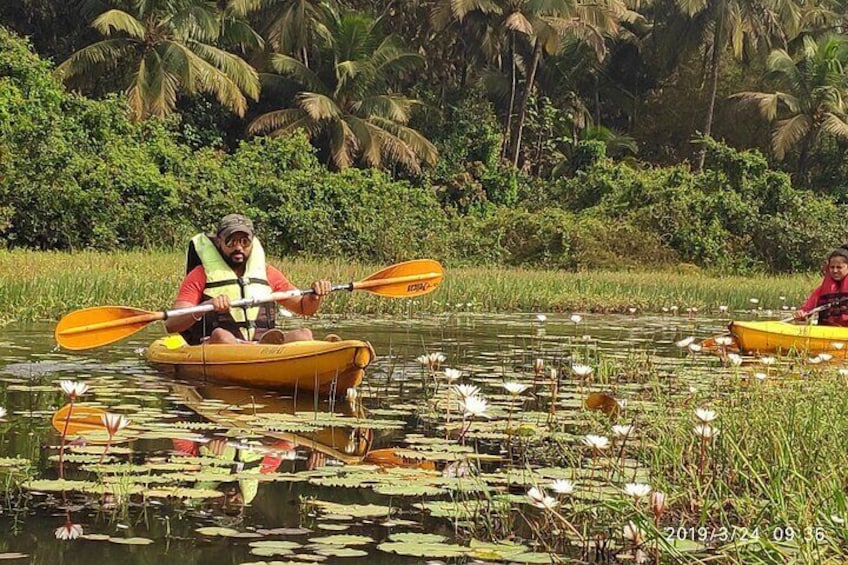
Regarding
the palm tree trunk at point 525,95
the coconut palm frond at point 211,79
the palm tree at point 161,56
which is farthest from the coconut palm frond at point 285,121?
the palm tree trunk at point 525,95

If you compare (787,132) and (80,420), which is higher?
(787,132)

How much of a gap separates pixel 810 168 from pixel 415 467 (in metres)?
34.0

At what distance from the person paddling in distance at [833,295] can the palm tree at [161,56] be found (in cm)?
1604

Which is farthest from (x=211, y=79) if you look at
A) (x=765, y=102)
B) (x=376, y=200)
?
(x=765, y=102)

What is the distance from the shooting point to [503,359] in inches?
346

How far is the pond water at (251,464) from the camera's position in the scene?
11.1 ft

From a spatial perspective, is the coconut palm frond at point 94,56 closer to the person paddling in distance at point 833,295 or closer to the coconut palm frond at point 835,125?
the person paddling in distance at point 833,295

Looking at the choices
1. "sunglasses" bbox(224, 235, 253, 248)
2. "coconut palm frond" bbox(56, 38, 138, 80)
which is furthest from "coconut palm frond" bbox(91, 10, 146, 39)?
"sunglasses" bbox(224, 235, 253, 248)

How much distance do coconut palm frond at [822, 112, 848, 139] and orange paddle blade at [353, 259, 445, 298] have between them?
25345 millimetres

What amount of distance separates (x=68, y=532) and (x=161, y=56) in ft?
70.3

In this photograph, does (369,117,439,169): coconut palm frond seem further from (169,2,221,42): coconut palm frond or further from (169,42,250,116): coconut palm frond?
(169,2,221,42): coconut palm frond

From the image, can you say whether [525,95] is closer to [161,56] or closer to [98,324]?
[161,56]

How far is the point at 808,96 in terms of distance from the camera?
3192 centimetres

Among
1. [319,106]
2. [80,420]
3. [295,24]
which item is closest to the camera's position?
[80,420]
